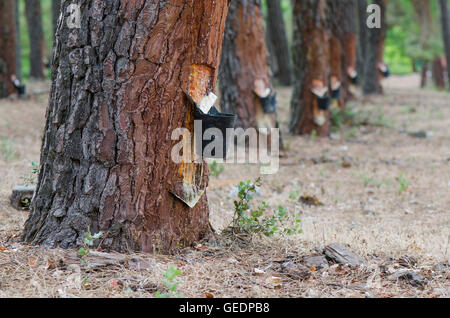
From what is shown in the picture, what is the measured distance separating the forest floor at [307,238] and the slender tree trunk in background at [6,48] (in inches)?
86.4

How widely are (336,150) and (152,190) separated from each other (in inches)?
238

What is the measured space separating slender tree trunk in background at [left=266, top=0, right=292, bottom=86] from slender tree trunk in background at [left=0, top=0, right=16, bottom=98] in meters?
7.26

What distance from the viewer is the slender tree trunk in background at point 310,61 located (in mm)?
9453

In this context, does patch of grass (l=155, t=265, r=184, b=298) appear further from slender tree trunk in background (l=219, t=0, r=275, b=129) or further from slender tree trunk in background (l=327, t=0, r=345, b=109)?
slender tree trunk in background (l=327, t=0, r=345, b=109)

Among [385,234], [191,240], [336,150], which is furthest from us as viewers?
[336,150]

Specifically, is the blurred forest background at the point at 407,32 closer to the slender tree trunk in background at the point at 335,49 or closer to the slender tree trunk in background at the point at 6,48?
the slender tree trunk in background at the point at 6,48

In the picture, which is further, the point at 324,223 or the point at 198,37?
the point at 324,223

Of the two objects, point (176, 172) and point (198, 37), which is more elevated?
point (198, 37)

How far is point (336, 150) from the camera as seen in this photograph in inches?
347

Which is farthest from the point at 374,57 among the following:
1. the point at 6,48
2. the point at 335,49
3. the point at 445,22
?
the point at 6,48

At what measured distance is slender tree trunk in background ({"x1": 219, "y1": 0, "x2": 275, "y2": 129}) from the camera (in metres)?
7.70

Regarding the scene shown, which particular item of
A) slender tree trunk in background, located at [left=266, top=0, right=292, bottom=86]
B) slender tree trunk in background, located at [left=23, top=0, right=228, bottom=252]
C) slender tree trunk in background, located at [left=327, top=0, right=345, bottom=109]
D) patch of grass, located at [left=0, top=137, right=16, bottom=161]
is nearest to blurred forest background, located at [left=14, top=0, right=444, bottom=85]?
slender tree trunk in background, located at [left=266, top=0, right=292, bottom=86]

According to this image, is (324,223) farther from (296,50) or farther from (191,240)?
(296,50)
